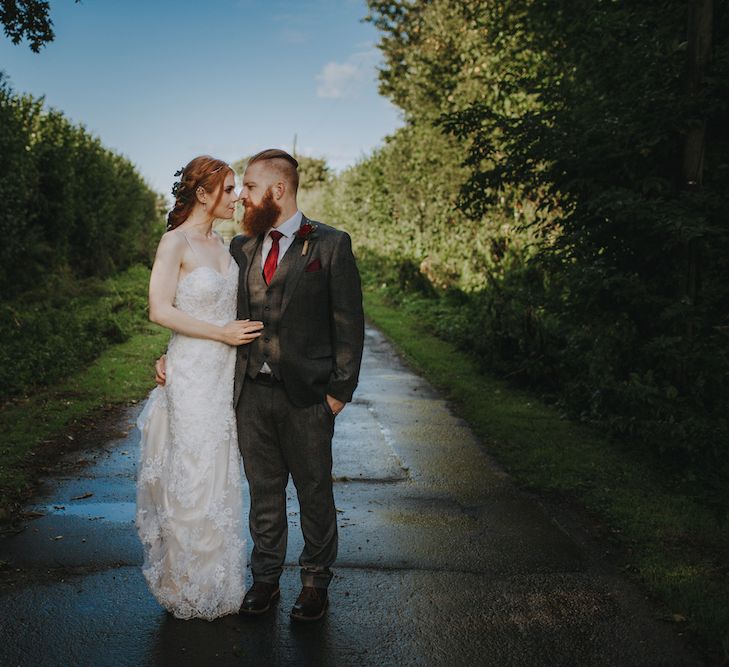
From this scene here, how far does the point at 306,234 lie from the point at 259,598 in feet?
6.39

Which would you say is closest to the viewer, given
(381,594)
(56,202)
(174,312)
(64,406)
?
(174,312)

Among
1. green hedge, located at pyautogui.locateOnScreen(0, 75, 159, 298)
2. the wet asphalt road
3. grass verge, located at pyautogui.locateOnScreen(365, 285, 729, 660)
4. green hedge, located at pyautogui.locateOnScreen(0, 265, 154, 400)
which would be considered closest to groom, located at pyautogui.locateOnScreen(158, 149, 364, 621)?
the wet asphalt road

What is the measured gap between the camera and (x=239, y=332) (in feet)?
12.4

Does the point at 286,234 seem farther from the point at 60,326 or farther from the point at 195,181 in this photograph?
the point at 60,326

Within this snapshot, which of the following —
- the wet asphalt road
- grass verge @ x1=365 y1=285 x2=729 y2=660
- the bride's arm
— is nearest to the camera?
the wet asphalt road

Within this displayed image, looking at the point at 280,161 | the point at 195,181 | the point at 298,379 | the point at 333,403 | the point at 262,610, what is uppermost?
the point at 280,161

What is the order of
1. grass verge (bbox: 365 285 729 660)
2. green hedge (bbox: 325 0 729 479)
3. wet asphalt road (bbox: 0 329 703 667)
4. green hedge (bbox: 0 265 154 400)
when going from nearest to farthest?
wet asphalt road (bbox: 0 329 703 667) → grass verge (bbox: 365 285 729 660) → green hedge (bbox: 325 0 729 479) → green hedge (bbox: 0 265 154 400)

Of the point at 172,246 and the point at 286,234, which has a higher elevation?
the point at 286,234

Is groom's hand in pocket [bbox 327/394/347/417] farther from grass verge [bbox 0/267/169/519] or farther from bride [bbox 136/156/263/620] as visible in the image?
grass verge [bbox 0/267/169/519]

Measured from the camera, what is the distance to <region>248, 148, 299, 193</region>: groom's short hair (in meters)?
3.81

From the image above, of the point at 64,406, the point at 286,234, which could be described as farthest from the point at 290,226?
the point at 64,406

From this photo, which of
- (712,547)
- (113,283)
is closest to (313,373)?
(712,547)

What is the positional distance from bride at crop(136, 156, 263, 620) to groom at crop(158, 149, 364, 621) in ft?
0.34

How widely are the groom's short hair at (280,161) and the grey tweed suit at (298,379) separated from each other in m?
0.27
